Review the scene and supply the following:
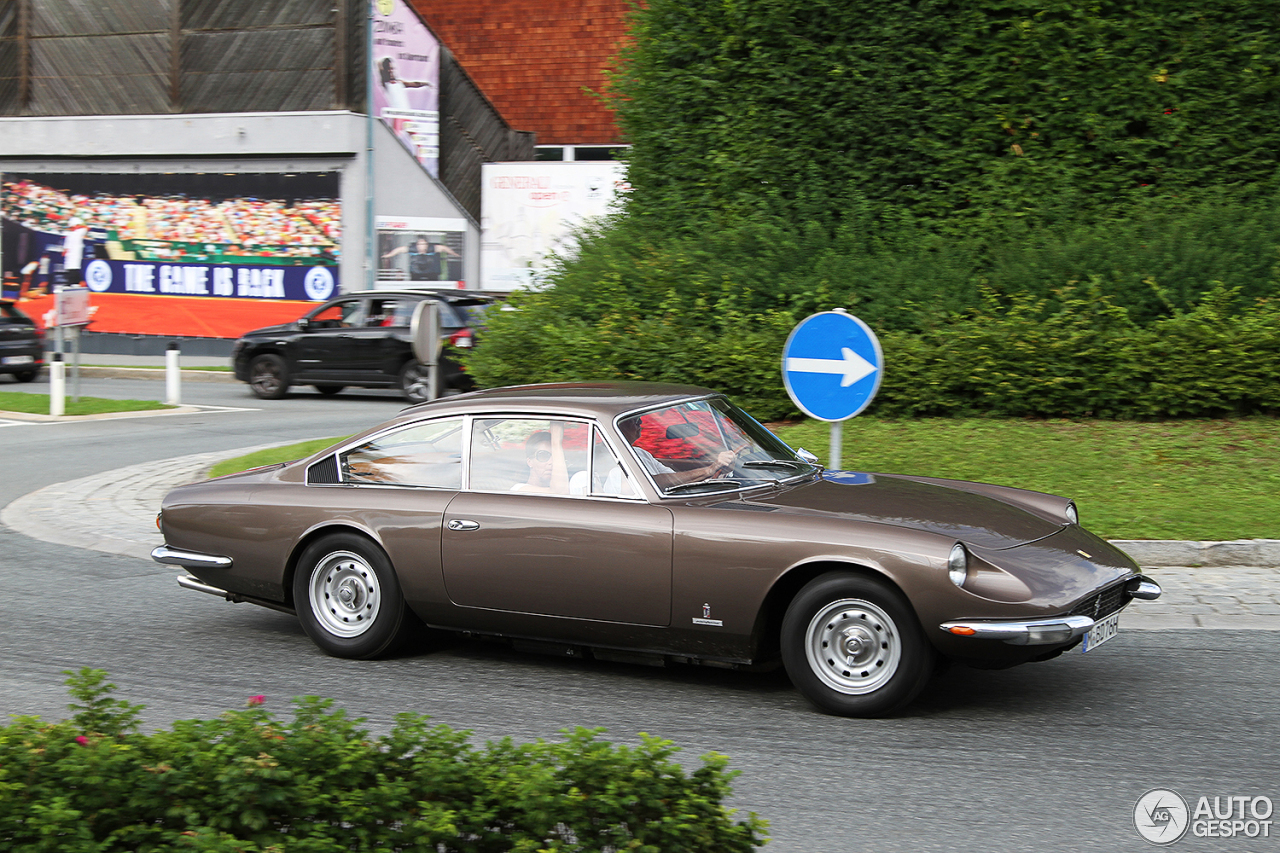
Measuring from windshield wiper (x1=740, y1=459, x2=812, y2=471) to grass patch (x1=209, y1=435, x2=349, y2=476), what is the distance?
672cm

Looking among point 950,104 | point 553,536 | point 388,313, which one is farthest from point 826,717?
point 388,313

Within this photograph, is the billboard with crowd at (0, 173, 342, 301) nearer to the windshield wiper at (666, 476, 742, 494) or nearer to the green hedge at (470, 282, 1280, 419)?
the green hedge at (470, 282, 1280, 419)

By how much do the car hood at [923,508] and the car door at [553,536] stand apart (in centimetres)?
61

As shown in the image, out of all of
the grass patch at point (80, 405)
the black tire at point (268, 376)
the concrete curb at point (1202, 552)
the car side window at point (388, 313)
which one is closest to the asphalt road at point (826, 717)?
the concrete curb at point (1202, 552)

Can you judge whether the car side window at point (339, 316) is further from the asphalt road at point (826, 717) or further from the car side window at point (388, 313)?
the asphalt road at point (826, 717)

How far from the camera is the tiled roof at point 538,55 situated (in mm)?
30812

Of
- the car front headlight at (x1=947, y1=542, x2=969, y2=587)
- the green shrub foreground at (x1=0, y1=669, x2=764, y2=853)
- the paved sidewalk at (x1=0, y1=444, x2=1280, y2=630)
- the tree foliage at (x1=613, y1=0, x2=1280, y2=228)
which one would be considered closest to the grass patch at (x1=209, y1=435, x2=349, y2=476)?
the paved sidewalk at (x1=0, y1=444, x2=1280, y2=630)

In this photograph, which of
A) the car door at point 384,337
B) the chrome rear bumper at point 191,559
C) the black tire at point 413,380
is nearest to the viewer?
the chrome rear bumper at point 191,559

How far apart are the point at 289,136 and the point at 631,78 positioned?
48.7ft

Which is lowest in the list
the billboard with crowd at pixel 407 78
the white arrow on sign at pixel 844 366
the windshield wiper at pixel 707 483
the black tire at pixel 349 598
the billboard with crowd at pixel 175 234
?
the black tire at pixel 349 598

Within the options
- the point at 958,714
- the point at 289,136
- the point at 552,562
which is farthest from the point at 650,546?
the point at 289,136

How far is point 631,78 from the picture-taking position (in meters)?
14.5

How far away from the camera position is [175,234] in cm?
2864

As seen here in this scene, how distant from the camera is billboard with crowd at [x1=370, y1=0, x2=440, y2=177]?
2686 cm
